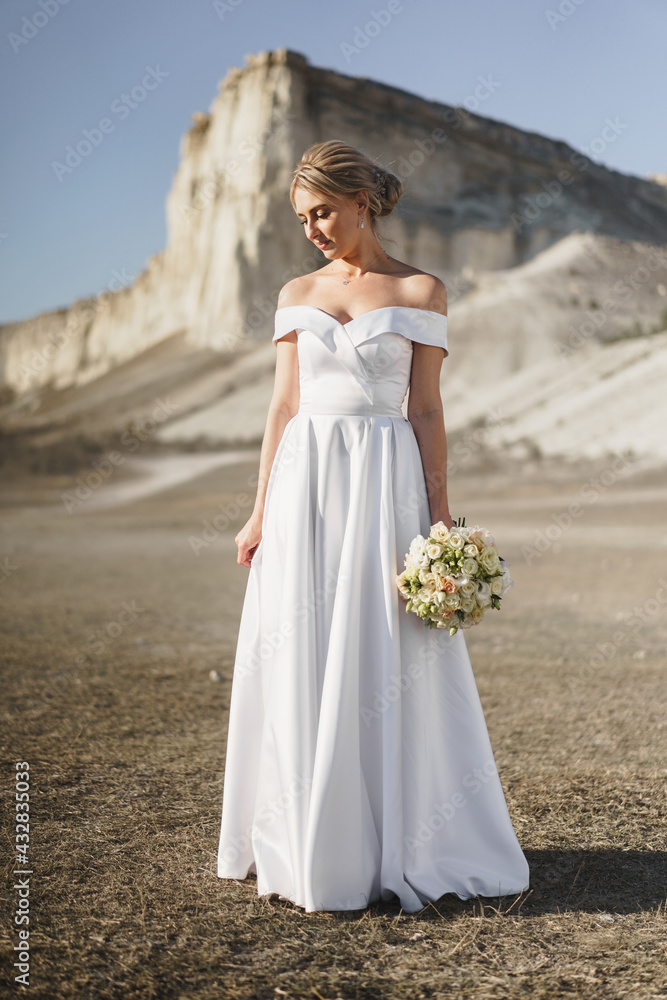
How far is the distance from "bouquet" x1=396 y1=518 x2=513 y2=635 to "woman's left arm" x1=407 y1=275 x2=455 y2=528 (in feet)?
0.46

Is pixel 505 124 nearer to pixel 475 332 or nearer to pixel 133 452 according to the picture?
pixel 475 332

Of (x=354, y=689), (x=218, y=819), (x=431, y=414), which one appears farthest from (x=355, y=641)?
(x=218, y=819)

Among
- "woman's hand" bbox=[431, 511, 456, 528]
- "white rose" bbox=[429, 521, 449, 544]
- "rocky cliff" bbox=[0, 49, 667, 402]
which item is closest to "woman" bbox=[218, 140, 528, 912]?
"woman's hand" bbox=[431, 511, 456, 528]

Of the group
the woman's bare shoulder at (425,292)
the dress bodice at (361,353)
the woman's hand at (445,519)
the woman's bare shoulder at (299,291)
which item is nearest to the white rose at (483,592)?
the woman's hand at (445,519)

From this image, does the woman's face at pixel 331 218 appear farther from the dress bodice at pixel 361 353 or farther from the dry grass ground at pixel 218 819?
the dry grass ground at pixel 218 819

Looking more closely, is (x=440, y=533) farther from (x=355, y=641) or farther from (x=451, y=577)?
(x=355, y=641)

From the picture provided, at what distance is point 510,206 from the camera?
1964 inches

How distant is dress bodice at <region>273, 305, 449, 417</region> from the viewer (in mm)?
2760

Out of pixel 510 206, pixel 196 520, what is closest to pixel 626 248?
pixel 510 206

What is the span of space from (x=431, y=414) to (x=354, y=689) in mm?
926

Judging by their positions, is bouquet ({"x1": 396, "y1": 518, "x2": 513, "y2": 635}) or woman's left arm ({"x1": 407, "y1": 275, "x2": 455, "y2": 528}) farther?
woman's left arm ({"x1": 407, "y1": 275, "x2": 455, "y2": 528})

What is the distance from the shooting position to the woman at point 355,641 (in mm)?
2646

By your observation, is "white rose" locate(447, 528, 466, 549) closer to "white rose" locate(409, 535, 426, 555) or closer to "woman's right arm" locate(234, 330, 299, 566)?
"white rose" locate(409, 535, 426, 555)

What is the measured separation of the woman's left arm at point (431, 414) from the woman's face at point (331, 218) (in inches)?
12.2
